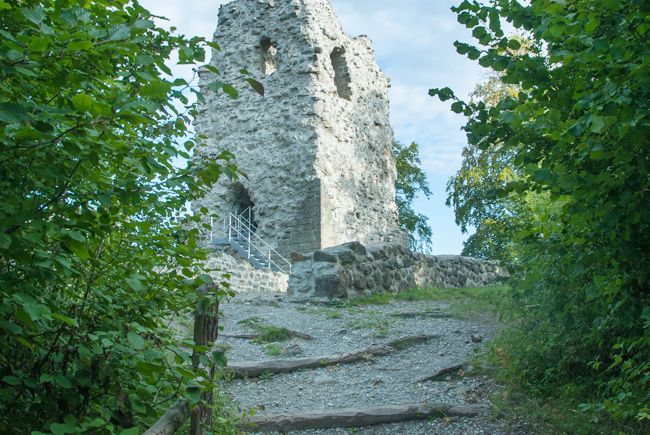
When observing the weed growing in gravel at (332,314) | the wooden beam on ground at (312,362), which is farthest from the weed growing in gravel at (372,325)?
the wooden beam on ground at (312,362)

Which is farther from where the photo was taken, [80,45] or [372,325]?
[372,325]

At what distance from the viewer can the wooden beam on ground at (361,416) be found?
5.28 m

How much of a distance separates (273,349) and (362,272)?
17.6ft

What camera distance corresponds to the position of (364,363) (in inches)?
293

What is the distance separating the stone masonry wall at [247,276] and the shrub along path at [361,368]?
2.87m

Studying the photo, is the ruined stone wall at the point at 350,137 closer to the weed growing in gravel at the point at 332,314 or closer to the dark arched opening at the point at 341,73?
the dark arched opening at the point at 341,73

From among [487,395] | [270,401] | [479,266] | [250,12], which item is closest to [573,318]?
[487,395]

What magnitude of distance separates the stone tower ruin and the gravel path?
210 inches

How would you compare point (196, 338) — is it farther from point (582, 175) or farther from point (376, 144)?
point (376, 144)

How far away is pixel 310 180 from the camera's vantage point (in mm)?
16125

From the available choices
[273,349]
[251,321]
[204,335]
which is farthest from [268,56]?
[204,335]

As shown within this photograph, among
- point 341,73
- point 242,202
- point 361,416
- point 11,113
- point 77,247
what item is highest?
point 341,73

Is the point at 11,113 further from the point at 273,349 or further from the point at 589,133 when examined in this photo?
the point at 273,349

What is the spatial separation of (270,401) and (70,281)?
3344 mm
